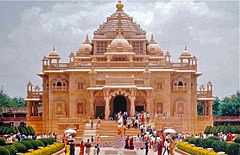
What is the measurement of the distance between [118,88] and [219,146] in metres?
23.5

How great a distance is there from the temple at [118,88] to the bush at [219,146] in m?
21.9

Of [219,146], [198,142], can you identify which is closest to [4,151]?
[219,146]

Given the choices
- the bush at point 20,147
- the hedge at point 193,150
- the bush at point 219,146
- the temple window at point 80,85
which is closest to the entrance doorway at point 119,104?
the temple window at point 80,85

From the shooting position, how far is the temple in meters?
59.5

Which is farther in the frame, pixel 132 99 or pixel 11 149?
pixel 132 99

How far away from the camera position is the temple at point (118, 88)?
5948cm

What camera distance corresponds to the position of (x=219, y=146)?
3491cm

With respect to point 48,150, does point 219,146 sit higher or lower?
higher

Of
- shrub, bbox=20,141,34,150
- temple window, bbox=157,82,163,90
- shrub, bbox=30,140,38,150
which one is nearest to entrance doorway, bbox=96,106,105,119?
temple window, bbox=157,82,163,90

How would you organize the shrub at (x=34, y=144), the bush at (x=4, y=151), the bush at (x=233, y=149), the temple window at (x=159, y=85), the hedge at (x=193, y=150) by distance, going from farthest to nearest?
the temple window at (x=159, y=85), the shrub at (x=34, y=144), the hedge at (x=193, y=150), the bush at (x=233, y=149), the bush at (x=4, y=151)

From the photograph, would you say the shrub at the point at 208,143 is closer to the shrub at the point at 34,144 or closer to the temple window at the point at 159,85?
the shrub at the point at 34,144

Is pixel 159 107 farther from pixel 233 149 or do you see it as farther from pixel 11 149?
pixel 11 149

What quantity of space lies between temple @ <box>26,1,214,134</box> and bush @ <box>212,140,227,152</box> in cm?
2194

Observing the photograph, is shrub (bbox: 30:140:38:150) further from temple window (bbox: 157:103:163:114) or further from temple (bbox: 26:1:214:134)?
temple window (bbox: 157:103:163:114)
